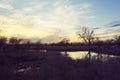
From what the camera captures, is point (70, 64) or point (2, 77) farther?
point (70, 64)

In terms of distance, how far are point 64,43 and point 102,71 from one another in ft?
392

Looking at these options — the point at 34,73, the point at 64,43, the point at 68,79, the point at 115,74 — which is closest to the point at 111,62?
the point at 115,74

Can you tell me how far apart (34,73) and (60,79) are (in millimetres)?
1797

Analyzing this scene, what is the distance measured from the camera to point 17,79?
56.5ft

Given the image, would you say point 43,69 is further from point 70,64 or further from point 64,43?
point 64,43

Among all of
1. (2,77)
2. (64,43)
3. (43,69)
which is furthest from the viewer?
(64,43)

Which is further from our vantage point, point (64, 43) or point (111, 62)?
point (64, 43)

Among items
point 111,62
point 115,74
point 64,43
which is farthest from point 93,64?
point 64,43

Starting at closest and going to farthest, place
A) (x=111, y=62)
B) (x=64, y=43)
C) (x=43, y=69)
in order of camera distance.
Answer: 1. (x=43, y=69)
2. (x=111, y=62)
3. (x=64, y=43)

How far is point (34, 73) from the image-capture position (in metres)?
17.7

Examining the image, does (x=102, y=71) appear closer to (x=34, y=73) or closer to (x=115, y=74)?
(x=115, y=74)

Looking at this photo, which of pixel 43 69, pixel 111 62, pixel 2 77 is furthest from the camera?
pixel 111 62

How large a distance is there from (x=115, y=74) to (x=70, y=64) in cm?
428

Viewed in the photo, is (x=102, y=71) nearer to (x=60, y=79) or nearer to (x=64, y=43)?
(x=60, y=79)
